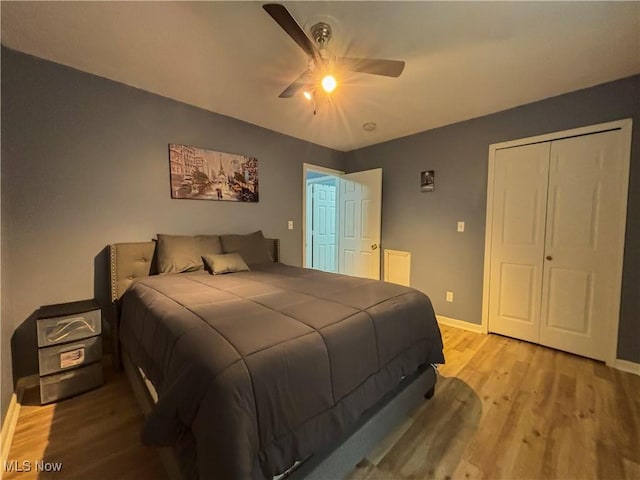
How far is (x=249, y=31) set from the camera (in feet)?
5.42

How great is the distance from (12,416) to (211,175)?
227 cm

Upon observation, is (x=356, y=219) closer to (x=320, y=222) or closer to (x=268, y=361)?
(x=320, y=222)

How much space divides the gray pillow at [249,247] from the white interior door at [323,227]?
7.56ft

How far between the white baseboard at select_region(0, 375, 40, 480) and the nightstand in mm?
131

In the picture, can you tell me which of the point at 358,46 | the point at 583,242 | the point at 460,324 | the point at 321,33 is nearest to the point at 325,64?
the point at 321,33

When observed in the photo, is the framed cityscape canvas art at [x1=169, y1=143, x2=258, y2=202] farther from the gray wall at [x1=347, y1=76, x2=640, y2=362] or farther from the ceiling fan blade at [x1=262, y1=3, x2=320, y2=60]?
the gray wall at [x1=347, y1=76, x2=640, y2=362]

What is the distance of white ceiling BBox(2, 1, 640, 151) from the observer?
59.0 inches

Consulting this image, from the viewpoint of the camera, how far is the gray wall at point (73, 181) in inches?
73.5

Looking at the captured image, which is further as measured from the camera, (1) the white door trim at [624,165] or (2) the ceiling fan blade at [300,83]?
(1) the white door trim at [624,165]

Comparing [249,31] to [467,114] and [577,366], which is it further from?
[577,366]

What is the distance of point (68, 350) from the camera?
1.81 m

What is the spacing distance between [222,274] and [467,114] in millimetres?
3016

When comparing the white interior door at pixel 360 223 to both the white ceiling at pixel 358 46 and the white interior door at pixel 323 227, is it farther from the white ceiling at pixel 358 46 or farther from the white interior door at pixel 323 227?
the white ceiling at pixel 358 46

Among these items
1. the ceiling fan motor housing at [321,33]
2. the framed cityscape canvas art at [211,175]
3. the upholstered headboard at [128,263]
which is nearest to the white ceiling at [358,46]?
the ceiling fan motor housing at [321,33]
